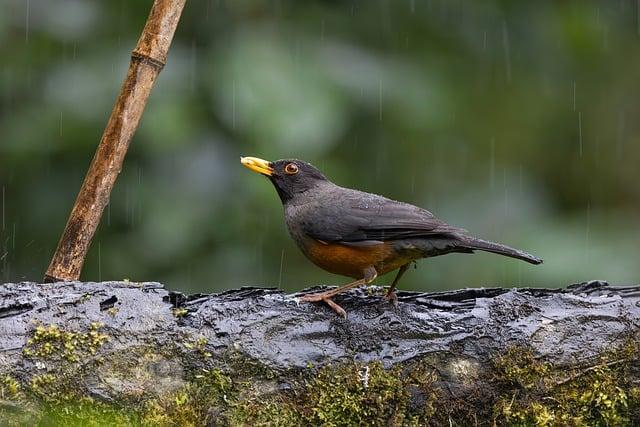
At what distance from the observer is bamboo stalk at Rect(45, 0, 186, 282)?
11.7 feet

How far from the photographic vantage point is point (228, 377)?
333 cm

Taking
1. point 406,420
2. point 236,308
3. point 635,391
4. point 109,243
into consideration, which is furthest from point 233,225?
point 635,391

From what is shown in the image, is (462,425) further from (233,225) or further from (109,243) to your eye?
(109,243)

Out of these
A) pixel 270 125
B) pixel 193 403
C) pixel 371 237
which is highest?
pixel 270 125

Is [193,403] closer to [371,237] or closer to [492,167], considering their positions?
[371,237]

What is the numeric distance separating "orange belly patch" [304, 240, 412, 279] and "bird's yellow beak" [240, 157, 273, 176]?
1.72 feet

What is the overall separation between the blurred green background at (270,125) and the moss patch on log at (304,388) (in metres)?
1.11

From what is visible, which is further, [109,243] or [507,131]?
[507,131]

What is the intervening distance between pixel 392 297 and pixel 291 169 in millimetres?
1133

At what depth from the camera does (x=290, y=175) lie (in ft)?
15.3

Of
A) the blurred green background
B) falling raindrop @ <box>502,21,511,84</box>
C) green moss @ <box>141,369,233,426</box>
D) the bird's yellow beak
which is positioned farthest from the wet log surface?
falling raindrop @ <box>502,21,511,84</box>

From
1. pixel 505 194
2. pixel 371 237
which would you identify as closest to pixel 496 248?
pixel 371 237

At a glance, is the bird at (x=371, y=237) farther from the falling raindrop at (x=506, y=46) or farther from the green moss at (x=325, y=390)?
the falling raindrop at (x=506, y=46)

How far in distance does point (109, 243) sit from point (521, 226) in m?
2.02
